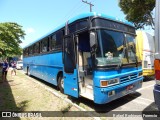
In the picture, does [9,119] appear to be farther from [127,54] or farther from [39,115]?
[127,54]

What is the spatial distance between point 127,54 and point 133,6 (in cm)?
1382

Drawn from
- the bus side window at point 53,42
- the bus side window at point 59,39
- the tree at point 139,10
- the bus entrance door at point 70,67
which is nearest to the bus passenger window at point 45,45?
the bus side window at point 53,42

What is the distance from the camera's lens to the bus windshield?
5430 mm

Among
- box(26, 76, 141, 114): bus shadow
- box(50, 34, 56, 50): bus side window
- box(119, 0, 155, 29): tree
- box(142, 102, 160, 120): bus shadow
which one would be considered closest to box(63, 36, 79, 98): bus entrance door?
box(26, 76, 141, 114): bus shadow

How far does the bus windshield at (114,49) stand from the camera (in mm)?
5430

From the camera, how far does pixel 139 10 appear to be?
18531mm

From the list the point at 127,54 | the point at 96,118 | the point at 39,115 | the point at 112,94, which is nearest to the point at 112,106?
the point at 112,94

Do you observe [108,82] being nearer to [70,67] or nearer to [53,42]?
[70,67]

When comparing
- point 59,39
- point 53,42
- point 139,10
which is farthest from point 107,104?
point 139,10

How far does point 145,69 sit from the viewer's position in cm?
1134

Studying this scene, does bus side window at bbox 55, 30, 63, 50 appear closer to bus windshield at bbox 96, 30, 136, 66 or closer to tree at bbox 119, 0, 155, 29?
bus windshield at bbox 96, 30, 136, 66

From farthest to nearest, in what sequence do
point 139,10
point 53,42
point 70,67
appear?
point 139,10 → point 53,42 → point 70,67

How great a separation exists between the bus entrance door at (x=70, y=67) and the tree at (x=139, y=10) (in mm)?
12996

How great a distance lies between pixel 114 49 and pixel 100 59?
0.77 metres
